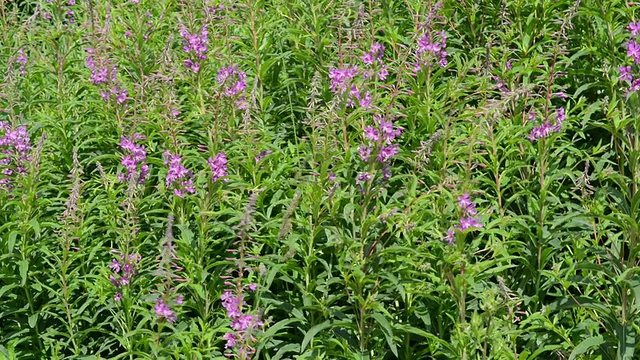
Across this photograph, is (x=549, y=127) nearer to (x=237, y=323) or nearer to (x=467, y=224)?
(x=467, y=224)

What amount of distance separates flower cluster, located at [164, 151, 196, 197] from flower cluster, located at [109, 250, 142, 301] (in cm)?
46

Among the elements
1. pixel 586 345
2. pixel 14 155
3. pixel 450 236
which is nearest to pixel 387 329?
pixel 450 236

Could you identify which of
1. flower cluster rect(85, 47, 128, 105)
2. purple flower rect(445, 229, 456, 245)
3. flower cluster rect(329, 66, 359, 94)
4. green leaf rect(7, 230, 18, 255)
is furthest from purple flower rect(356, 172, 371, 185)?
flower cluster rect(85, 47, 128, 105)

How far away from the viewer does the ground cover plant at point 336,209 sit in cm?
485

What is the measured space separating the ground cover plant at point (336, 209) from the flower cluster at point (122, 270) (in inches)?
0.8

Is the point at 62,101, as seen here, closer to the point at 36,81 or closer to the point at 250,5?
the point at 36,81

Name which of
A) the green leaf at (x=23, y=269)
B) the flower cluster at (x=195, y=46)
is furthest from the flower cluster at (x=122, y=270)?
the flower cluster at (x=195, y=46)

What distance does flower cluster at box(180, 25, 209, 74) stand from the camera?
6.12 metres

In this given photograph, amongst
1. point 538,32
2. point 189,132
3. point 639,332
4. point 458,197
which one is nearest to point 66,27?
point 189,132

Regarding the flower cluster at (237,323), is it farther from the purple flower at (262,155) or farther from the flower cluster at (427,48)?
the flower cluster at (427,48)

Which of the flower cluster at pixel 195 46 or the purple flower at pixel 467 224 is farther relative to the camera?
the flower cluster at pixel 195 46

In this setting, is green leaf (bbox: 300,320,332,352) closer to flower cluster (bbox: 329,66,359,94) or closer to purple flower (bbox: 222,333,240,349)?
purple flower (bbox: 222,333,240,349)

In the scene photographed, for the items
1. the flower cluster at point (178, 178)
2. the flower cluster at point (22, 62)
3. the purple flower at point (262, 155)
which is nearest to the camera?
the flower cluster at point (178, 178)

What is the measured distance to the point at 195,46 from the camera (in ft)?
20.2
